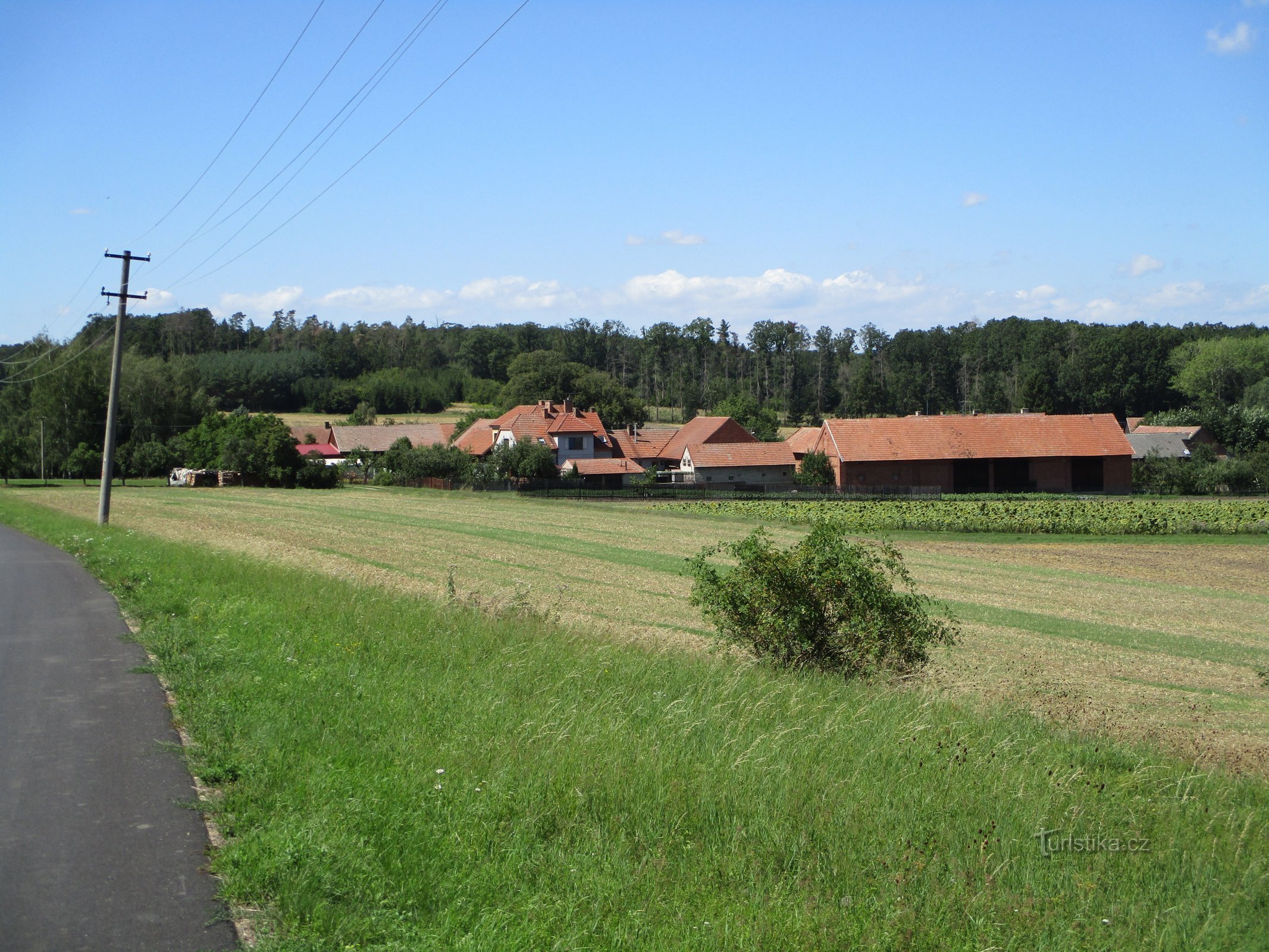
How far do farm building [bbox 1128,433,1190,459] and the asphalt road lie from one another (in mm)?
102457

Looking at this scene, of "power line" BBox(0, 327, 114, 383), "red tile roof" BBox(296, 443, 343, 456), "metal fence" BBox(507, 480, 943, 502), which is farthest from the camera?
"red tile roof" BBox(296, 443, 343, 456)

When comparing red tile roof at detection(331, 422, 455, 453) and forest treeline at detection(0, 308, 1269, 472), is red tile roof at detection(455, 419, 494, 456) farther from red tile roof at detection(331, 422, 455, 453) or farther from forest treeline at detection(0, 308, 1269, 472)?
forest treeline at detection(0, 308, 1269, 472)

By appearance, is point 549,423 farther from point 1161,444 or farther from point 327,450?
point 1161,444

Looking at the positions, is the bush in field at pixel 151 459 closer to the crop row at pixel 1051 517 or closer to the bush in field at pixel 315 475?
the bush in field at pixel 315 475

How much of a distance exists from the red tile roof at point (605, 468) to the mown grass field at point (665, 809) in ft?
230

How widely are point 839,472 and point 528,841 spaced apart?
7050cm

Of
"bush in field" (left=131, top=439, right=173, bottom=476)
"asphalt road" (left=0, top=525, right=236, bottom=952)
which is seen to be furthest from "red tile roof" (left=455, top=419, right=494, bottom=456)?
"asphalt road" (left=0, top=525, right=236, bottom=952)

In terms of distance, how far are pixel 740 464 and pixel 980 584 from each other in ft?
185

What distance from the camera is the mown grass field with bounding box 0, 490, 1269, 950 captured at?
16.4ft

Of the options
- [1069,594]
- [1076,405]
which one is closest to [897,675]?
[1069,594]

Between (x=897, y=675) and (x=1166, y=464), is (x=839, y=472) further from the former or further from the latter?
(x=897, y=675)

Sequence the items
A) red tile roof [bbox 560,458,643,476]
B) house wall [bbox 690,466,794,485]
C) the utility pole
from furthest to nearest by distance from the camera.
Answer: house wall [bbox 690,466,794,485]
red tile roof [bbox 560,458,643,476]
the utility pole

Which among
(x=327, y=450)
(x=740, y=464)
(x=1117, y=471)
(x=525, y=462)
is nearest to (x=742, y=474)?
(x=740, y=464)

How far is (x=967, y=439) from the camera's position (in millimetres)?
76375
